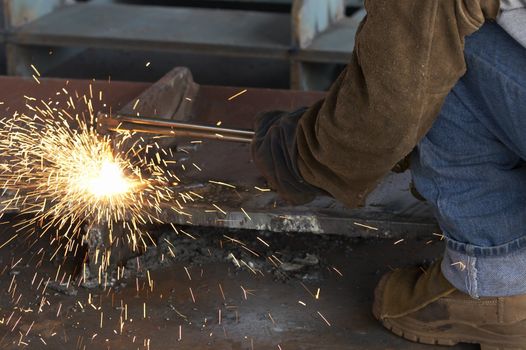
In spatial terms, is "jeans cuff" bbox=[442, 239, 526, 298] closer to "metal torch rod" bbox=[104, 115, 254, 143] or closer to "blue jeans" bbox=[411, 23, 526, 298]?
"blue jeans" bbox=[411, 23, 526, 298]

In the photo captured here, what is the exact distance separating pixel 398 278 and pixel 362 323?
12cm

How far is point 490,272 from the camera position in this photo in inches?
71.4

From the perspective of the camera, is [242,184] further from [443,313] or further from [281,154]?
[443,313]

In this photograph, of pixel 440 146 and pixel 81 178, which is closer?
pixel 440 146

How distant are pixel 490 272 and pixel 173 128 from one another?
74cm

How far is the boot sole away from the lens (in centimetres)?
187

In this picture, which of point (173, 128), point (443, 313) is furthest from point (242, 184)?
point (443, 313)

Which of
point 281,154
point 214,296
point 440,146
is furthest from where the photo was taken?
point 214,296

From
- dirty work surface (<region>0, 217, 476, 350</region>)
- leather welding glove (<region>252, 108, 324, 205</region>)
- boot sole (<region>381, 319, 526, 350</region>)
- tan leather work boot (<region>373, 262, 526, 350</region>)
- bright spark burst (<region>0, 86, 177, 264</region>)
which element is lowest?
dirty work surface (<region>0, 217, 476, 350</region>)

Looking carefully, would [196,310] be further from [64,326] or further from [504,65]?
[504,65]

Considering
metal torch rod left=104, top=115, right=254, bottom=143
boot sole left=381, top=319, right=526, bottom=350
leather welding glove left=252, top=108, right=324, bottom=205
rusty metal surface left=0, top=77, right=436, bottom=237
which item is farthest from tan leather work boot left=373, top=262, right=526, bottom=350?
metal torch rod left=104, top=115, right=254, bottom=143

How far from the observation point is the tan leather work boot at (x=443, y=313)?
72.6 inches

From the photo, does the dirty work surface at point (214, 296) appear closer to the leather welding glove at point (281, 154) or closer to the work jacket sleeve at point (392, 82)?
the leather welding glove at point (281, 154)

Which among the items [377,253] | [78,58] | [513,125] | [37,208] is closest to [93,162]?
[37,208]
